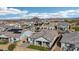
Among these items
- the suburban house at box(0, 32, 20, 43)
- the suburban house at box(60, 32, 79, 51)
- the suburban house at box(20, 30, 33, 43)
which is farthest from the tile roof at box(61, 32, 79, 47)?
the suburban house at box(0, 32, 20, 43)

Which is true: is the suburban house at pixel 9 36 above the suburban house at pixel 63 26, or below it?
below

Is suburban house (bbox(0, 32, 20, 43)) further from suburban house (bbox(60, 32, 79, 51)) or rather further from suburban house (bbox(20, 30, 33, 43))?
suburban house (bbox(60, 32, 79, 51))

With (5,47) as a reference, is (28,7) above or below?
above

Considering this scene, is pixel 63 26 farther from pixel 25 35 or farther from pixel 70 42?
pixel 25 35

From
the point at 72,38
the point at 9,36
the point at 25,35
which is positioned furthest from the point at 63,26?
the point at 9,36

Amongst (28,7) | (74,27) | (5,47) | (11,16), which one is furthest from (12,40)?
(74,27)

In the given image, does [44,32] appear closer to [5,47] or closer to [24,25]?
[24,25]

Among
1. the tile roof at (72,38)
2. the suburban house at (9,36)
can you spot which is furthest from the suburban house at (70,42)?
the suburban house at (9,36)

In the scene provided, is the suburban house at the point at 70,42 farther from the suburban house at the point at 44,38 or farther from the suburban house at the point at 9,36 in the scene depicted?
the suburban house at the point at 9,36
